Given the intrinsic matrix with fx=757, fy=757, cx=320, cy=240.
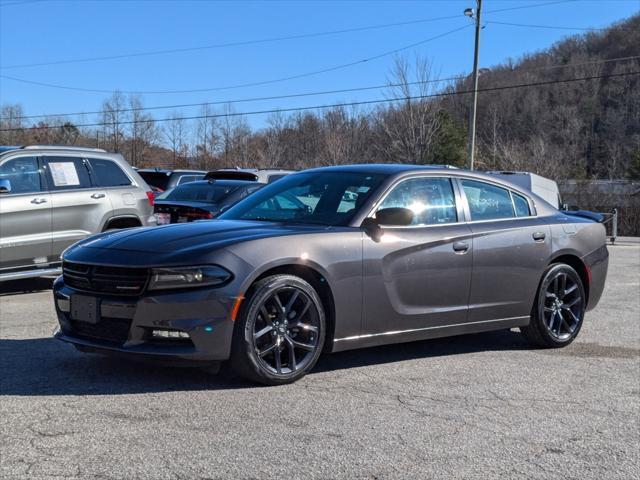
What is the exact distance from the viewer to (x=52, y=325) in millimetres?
7344

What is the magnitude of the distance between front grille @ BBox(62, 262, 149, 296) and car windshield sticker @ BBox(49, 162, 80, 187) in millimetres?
4782

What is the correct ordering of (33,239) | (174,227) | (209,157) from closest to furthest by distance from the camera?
(174,227)
(33,239)
(209,157)

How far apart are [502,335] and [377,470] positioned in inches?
167

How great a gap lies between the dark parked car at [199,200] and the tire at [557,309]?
4.87m

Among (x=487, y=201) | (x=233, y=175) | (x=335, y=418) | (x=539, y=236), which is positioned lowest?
(x=335, y=418)

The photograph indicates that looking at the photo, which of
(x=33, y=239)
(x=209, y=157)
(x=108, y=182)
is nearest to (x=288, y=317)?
(x=33, y=239)

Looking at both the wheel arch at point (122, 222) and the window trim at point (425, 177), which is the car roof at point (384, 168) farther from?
the wheel arch at point (122, 222)

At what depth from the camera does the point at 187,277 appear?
4824 millimetres

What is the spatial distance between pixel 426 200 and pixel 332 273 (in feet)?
4.33

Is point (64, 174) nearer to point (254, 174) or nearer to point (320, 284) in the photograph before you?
point (254, 174)

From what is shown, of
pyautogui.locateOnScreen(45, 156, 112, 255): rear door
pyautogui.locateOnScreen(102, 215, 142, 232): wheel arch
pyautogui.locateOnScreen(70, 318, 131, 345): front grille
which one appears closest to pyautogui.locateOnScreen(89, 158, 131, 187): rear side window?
pyautogui.locateOnScreen(45, 156, 112, 255): rear door

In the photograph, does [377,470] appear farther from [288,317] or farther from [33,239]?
[33,239]

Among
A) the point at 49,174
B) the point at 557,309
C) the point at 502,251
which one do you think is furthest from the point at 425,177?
the point at 49,174

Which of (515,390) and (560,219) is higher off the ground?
(560,219)
